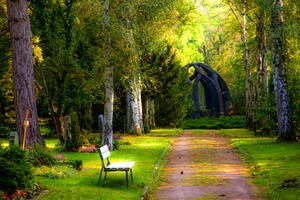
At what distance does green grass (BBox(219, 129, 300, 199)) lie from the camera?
1344cm

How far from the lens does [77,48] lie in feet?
92.0

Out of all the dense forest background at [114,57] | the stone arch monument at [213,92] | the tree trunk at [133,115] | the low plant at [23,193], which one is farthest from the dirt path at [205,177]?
the stone arch monument at [213,92]

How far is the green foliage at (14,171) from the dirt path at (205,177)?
10.0 ft

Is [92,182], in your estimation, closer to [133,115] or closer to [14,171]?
[14,171]

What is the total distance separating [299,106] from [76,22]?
12334 millimetres

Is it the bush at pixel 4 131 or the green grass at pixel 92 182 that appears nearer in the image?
the green grass at pixel 92 182

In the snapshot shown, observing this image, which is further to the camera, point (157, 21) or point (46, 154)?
point (157, 21)

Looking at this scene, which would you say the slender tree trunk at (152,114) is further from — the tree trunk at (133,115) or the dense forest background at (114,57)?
the tree trunk at (133,115)

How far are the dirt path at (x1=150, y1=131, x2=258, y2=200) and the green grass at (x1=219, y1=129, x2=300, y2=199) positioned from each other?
1.42 ft

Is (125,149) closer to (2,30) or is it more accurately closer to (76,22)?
(76,22)

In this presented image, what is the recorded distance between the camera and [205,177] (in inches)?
639

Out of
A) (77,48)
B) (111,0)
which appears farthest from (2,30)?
(111,0)

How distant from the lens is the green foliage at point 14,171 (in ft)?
38.1

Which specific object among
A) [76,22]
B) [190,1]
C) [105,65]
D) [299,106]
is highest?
[190,1]
